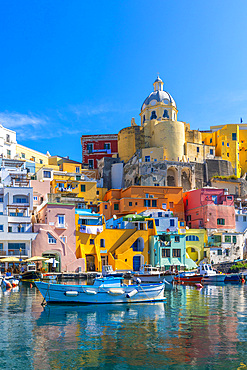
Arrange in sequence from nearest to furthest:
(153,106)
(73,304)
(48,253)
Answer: (73,304)
(48,253)
(153,106)

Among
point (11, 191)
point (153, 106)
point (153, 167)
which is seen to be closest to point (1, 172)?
point (11, 191)

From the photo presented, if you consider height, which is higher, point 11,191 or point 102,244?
point 11,191

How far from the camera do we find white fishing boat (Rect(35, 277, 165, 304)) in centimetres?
2661

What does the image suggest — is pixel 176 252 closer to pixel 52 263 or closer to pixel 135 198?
pixel 135 198

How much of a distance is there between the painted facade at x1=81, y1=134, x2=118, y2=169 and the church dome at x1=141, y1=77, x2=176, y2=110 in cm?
911

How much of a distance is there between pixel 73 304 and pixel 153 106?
5741 centimetres

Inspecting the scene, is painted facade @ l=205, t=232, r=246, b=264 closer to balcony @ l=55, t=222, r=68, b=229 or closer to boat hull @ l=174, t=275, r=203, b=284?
boat hull @ l=174, t=275, r=203, b=284

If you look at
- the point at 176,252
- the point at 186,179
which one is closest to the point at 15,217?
the point at 176,252

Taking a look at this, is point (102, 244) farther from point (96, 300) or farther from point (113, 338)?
point (113, 338)

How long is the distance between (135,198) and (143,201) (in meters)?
1.32

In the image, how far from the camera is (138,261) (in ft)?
173

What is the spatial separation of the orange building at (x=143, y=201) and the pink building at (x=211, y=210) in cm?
233

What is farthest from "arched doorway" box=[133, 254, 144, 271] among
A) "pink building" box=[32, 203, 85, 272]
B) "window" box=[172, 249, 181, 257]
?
"pink building" box=[32, 203, 85, 272]

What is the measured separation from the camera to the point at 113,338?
17750mm
